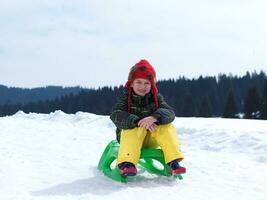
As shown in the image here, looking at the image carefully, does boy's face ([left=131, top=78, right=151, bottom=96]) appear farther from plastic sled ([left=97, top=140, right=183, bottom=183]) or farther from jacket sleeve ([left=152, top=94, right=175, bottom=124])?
plastic sled ([left=97, top=140, right=183, bottom=183])

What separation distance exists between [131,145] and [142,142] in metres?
0.30

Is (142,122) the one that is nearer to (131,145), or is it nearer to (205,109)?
(131,145)

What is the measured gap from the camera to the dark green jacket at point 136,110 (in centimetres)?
485

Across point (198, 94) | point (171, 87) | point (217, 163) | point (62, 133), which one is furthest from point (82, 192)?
point (171, 87)

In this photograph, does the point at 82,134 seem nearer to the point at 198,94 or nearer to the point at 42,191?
the point at 42,191

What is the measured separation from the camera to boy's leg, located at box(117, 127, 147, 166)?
461cm

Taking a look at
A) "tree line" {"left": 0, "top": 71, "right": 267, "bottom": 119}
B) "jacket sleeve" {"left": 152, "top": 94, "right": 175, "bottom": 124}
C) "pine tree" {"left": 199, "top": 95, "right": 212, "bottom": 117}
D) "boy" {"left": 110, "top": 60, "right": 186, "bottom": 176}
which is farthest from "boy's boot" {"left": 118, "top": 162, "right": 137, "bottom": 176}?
"tree line" {"left": 0, "top": 71, "right": 267, "bottom": 119}

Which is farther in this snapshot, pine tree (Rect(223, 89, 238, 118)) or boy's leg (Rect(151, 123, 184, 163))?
pine tree (Rect(223, 89, 238, 118))

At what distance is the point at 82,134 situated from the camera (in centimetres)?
912

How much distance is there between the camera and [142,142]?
4953 mm

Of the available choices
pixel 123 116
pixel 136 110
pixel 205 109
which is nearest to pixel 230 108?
pixel 205 109

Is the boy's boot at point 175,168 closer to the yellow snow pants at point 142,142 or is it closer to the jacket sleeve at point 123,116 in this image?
the yellow snow pants at point 142,142

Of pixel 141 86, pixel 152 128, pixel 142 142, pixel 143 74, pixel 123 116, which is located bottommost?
pixel 142 142

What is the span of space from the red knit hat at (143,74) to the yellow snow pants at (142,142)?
0.39 meters
